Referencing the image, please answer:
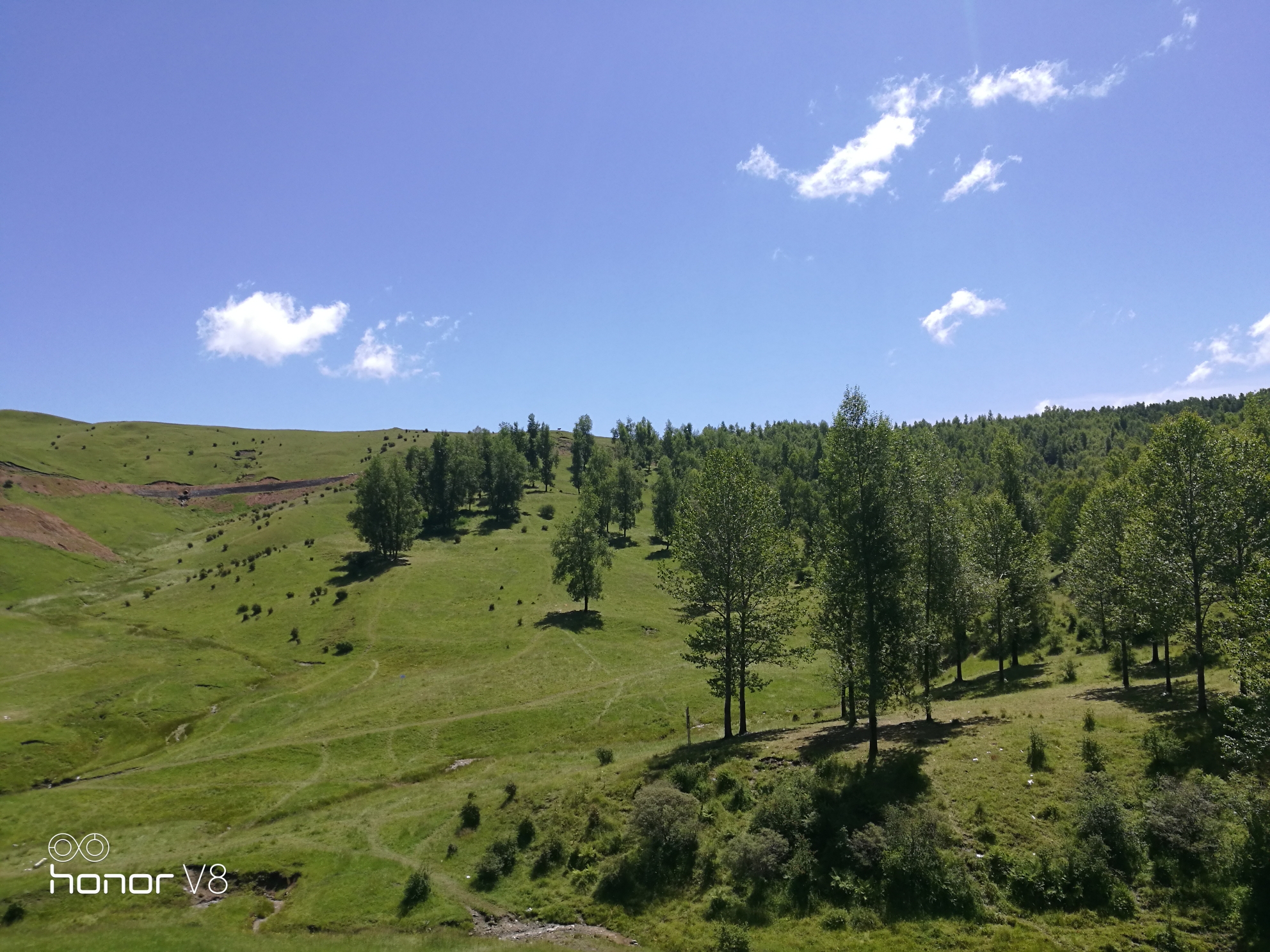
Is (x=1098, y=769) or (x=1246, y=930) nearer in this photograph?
(x=1246, y=930)

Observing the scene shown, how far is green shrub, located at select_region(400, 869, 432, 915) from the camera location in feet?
98.4

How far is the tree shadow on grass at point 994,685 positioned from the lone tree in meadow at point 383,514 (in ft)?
313

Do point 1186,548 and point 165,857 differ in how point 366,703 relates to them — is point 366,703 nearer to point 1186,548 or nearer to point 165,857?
point 165,857

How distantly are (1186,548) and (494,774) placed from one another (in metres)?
51.2

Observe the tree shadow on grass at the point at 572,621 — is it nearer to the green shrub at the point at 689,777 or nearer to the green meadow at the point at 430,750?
the green meadow at the point at 430,750

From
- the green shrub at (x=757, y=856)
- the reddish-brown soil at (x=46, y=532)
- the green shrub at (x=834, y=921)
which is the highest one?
the reddish-brown soil at (x=46, y=532)

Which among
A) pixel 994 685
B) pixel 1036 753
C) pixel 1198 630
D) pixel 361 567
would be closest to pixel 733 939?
pixel 1036 753

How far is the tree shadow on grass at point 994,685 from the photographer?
172ft

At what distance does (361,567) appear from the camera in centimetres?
11019

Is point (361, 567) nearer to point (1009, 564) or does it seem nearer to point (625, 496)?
point (625, 496)

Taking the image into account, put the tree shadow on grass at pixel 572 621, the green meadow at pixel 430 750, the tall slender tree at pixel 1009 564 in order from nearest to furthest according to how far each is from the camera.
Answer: the green meadow at pixel 430 750
the tall slender tree at pixel 1009 564
the tree shadow on grass at pixel 572 621

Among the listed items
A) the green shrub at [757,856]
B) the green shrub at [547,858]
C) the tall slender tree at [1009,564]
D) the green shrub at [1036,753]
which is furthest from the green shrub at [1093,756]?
the tall slender tree at [1009,564]

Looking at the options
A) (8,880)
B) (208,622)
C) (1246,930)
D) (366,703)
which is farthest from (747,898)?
(208,622)

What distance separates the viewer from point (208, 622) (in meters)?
88.2
